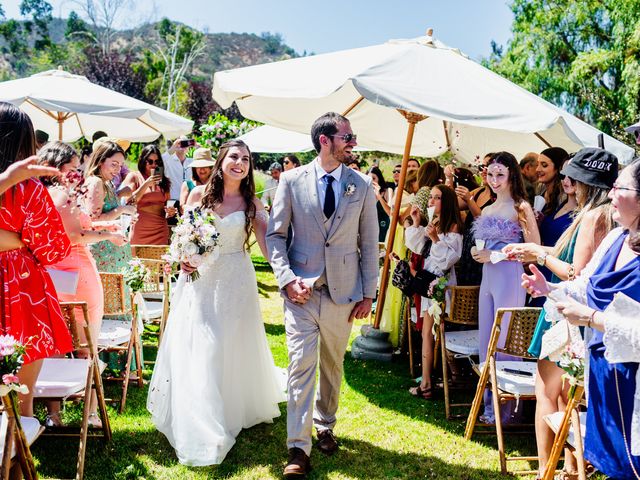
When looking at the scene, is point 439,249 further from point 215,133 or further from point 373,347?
point 215,133

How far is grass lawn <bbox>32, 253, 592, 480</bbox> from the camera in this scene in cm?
382

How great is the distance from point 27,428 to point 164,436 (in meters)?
1.48

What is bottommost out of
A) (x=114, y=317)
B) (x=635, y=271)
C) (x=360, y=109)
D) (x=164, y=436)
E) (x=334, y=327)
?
(x=164, y=436)

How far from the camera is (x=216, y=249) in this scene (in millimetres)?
4262

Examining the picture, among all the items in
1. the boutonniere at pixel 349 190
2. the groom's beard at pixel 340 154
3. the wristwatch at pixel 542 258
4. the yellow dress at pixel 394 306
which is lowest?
the yellow dress at pixel 394 306

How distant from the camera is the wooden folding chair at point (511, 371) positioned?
4031 millimetres

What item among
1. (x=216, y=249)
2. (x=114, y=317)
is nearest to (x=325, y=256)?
(x=216, y=249)

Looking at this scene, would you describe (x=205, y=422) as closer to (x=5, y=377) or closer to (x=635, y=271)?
(x=5, y=377)

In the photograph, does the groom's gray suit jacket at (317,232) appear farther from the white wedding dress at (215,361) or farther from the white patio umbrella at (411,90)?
the white patio umbrella at (411,90)

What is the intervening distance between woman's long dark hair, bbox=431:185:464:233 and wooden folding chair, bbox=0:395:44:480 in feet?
12.3

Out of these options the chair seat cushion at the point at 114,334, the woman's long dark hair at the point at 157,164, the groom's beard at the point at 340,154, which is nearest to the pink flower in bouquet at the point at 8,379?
the chair seat cushion at the point at 114,334

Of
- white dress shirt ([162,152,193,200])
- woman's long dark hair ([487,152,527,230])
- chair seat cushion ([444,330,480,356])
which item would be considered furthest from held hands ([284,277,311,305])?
white dress shirt ([162,152,193,200])

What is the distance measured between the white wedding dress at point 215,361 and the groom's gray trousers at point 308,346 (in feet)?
1.83

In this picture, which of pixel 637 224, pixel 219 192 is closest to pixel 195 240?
pixel 219 192
